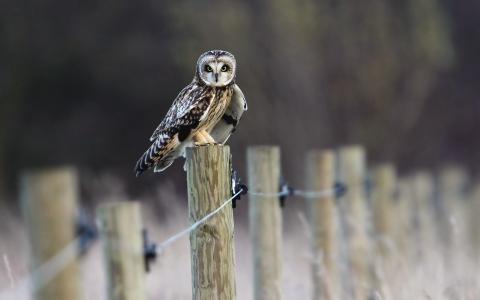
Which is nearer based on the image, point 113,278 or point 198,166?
point 113,278

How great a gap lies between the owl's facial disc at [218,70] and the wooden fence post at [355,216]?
2314mm

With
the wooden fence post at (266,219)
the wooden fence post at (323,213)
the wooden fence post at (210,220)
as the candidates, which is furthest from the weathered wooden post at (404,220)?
the wooden fence post at (210,220)

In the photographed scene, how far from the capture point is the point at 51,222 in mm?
2182

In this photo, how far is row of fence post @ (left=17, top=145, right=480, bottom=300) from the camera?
7.22ft

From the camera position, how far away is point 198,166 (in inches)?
113

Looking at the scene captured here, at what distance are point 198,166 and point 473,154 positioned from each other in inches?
574

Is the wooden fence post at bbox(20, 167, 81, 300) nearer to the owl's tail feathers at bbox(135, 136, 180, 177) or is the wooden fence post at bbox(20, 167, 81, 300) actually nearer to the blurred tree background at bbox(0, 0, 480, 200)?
the owl's tail feathers at bbox(135, 136, 180, 177)

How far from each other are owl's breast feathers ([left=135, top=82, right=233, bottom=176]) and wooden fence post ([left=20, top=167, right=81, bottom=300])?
1.28m

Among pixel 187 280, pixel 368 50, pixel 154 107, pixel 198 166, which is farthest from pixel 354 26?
pixel 198 166

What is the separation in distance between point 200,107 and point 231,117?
0.31 metres

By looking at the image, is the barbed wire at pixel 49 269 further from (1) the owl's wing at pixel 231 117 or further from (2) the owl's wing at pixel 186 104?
(1) the owl's wing at pixel 231 117

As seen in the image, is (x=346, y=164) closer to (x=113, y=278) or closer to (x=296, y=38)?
(x=113, y=278)

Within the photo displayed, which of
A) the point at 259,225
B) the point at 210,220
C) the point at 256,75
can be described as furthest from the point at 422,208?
the point at 210,220

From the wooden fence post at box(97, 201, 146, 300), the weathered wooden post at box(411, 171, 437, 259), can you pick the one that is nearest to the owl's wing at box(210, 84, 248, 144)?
the wooden fence post at box(97, 201, 146, 300)
